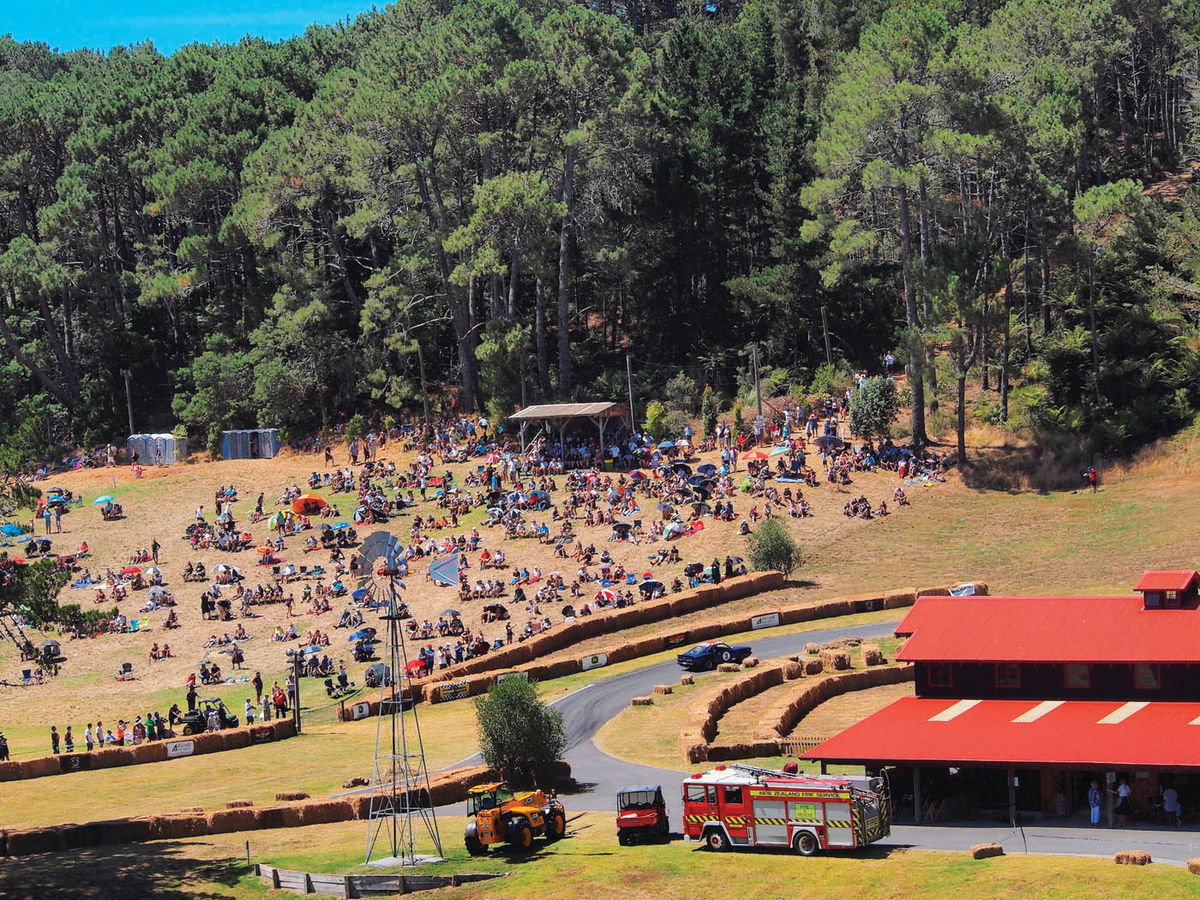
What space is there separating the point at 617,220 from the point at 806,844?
68.1 metres

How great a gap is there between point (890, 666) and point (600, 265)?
44.1 meters

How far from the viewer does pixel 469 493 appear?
83125mm

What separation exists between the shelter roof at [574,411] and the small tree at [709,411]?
4.45 m

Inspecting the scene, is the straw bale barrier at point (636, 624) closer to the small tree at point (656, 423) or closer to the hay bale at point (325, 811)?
the hay bale at point (325, 811)

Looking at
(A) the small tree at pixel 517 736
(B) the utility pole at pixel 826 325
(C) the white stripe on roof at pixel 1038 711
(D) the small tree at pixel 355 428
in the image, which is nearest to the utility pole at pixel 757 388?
(B) the utility pole at pixel 826 325

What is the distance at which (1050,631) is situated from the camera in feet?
152

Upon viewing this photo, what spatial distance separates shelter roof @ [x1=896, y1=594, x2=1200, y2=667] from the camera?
44344 mm

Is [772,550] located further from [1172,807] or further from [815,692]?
[1172,807]

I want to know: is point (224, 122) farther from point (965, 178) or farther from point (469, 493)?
point (965, 178)

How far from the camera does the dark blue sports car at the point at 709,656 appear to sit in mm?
60344

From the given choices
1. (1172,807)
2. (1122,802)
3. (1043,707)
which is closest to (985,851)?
(1122,802)

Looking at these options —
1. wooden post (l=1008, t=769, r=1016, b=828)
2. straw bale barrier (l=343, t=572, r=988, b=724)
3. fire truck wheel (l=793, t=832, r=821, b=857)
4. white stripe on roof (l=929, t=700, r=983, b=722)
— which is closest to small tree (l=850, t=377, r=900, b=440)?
straw bale barrier (l=343, t=572, r=988, b=724)

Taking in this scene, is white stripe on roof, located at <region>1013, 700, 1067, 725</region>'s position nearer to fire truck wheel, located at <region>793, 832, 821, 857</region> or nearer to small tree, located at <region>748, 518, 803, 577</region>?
fire truck wheel, located at <region>793, 832, 821, 857</region>

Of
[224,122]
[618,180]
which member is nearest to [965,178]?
[618,180]
